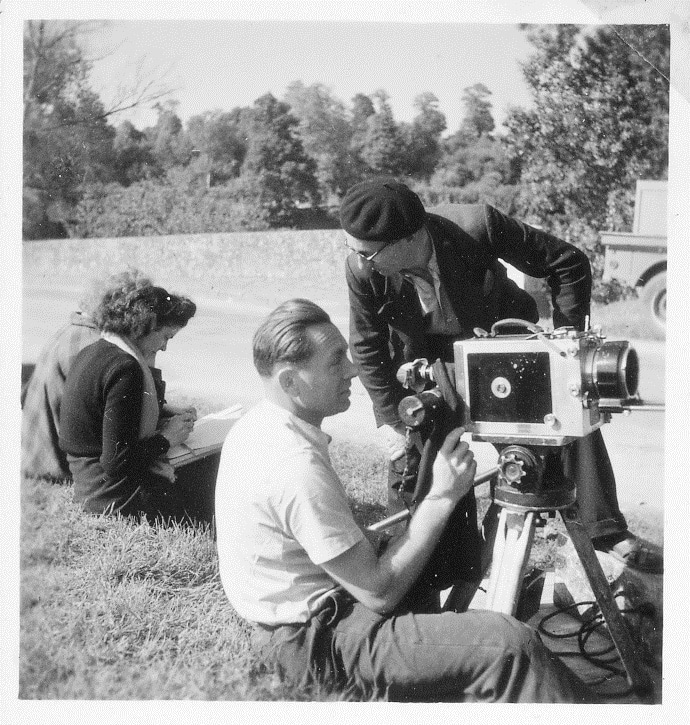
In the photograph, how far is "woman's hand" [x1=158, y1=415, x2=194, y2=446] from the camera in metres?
2.35

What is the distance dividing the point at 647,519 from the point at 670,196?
102 centimetres

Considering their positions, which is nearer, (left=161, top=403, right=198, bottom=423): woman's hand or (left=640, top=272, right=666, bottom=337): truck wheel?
(left=640, top=272, right=666, bottom=337): truck wheel

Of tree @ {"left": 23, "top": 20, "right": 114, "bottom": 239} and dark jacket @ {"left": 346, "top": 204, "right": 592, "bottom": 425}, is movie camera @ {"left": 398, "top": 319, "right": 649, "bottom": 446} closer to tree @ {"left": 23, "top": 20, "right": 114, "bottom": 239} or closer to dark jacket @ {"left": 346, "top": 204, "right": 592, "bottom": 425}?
dark jacket @ {"left": 346, "top": 204, "right": 592, "bottom": 425}

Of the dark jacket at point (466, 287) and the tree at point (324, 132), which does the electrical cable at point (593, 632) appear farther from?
the tree at point (324, 132)

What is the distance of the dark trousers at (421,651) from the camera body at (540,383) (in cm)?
45

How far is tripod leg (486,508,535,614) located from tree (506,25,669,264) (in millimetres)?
919

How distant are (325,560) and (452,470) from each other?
362 mm

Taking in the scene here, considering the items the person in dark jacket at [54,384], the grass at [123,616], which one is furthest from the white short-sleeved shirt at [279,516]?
the person in dark jacket at [54,384]

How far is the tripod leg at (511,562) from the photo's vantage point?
68.4 inches

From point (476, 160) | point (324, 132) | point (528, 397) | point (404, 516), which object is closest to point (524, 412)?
point (528, 397)

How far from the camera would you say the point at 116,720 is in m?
1.99

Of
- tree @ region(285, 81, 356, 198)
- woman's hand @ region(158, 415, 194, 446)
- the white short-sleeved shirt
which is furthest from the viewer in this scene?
woman's hand @ region(158, 415, 194, 446)

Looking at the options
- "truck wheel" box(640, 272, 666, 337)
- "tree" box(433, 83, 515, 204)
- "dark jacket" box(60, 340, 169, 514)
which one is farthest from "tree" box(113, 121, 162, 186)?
"truck wheel" box(640, 272, 666, 337)

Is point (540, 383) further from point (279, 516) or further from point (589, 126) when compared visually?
point (589, 126)
